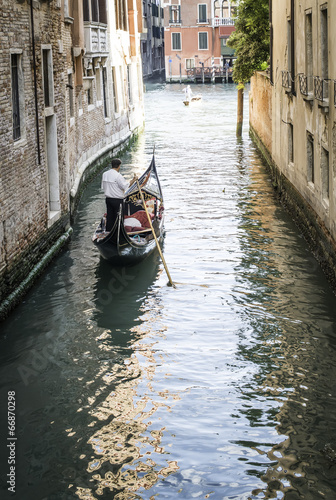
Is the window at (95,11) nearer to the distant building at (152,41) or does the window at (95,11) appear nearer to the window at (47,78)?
the window at (47,78)

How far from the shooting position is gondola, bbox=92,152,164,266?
8867mm

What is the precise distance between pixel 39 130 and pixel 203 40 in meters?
45.8

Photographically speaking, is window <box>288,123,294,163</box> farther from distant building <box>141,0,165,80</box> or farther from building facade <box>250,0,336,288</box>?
distant building <box>141,0,165,80</box>

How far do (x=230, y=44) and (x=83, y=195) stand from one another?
7697 mm

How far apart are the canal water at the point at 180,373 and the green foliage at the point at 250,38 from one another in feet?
29.7

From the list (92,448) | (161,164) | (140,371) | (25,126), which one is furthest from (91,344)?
(161,164)

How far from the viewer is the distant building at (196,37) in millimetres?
52250

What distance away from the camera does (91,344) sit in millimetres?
6852

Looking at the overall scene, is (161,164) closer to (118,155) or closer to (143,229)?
(118,155)

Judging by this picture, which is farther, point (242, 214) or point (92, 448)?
point (242, 214)

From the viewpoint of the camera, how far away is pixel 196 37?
5284 centimetres

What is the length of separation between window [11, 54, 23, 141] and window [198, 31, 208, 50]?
46.4 meters

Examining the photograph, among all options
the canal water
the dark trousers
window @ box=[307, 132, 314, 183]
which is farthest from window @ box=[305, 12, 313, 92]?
the dark trousers

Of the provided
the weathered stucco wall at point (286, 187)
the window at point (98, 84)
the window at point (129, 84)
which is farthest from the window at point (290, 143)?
the window at point (129, 84)
